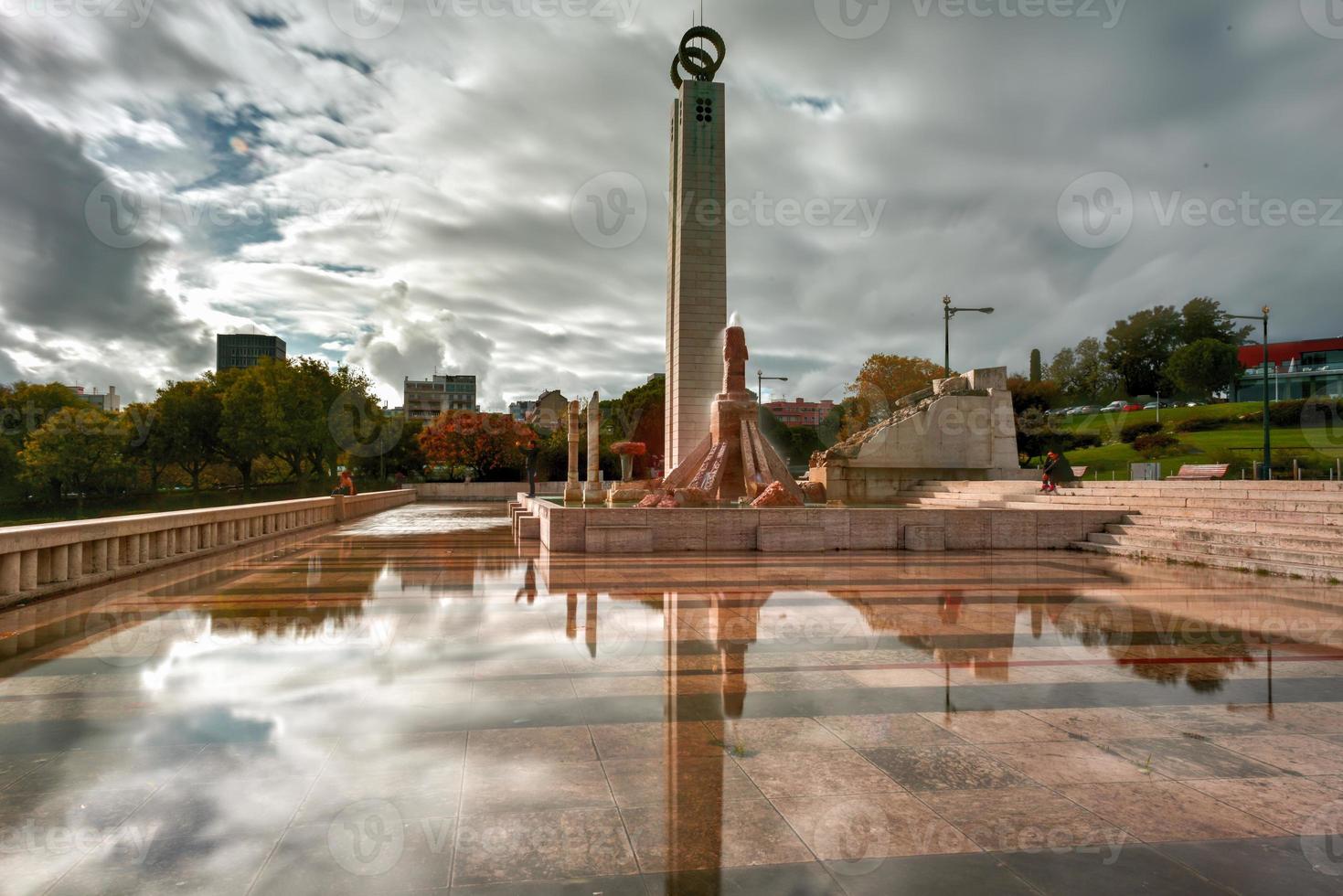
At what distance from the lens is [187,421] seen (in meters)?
48.6

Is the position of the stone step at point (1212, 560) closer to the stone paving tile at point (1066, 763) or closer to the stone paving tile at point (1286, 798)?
the stone paving tile at point (1286, 798)

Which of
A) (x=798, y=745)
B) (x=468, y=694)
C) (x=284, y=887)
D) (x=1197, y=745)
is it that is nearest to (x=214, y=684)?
(x=468, y=694)

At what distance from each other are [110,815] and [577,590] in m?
6.38

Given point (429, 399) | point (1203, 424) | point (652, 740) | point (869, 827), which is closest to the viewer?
point (869, 827)

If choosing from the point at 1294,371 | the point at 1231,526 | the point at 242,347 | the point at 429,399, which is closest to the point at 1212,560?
the point at 1231,526

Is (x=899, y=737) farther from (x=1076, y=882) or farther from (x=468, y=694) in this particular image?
(x=468, y=694)

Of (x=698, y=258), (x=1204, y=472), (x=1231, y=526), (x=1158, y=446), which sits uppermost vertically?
(x=698, y=258)

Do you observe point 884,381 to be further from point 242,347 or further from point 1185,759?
point 242,347

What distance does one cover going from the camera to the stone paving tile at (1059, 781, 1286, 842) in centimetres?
304

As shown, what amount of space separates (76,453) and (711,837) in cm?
5320

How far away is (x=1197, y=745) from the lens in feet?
13.2

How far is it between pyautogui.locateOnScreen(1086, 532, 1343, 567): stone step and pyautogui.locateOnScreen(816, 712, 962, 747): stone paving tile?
9.64m

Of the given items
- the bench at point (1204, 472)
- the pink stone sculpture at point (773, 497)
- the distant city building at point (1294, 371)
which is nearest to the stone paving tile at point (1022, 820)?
the pink stone sculpture at point (773, 497)

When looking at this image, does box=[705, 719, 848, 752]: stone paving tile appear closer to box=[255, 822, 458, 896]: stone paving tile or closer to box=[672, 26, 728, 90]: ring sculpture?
box=[255, 822, 458, 896]: stone paving tile
